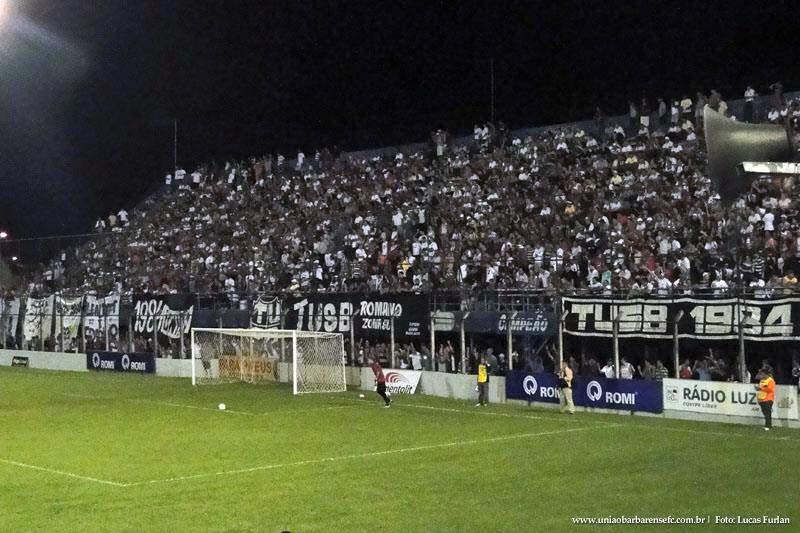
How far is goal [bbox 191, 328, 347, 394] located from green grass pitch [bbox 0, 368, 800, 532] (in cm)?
453

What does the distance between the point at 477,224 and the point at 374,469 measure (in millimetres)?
20053

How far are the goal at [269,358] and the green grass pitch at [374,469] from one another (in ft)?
14.9

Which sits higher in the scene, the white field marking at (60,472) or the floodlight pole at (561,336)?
the floodlight pole at (561,336)

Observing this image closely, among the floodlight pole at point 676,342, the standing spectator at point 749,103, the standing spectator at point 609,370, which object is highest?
the standing spectator at point 749,103

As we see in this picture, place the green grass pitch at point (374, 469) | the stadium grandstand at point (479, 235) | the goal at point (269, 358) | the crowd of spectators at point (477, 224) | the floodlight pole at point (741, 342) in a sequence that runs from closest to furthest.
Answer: the green grass pitch at point (374, 469), the floodlight pole at point (741, 342), the stadium grandstand at point (479, 235), the crowd of spectators at point (477, 224), the goal at point (269, 358)

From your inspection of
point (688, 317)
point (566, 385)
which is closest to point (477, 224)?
point (566, 385)

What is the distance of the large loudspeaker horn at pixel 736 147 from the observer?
5734 millimetres

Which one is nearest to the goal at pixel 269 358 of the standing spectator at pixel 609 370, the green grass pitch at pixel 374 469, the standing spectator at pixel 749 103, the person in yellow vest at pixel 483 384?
the green grass pitch at pixel 374 469

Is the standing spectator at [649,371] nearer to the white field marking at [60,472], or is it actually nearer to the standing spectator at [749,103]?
the standing spectator at [749,103]

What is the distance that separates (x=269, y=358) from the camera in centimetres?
3988

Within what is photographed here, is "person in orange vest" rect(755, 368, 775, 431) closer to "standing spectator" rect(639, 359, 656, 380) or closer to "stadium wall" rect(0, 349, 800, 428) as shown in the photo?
"stadium wall" rect(0, 349, 800, 428)

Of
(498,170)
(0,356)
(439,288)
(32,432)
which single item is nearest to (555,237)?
(439,288)

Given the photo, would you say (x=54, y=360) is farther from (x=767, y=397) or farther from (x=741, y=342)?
(x=767, y=397)

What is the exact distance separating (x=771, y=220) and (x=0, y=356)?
42636mm
